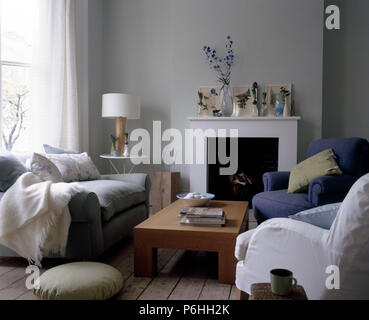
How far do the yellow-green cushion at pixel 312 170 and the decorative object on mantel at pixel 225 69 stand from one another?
164 centimetres

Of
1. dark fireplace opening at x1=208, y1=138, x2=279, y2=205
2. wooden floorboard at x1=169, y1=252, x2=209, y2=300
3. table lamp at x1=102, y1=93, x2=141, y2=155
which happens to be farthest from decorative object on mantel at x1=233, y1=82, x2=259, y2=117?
wooden floorboard at x1=169, y1=252, x2=209, y2=300

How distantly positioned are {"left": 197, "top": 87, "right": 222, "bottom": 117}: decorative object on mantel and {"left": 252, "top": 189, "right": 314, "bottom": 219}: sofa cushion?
1.82 metres

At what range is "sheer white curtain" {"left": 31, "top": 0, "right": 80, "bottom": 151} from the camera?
164 inches

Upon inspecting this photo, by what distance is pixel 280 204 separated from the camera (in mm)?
3047

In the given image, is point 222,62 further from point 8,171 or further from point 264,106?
point 8,171

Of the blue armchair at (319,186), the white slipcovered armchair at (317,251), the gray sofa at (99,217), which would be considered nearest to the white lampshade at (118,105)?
the gray sofa at (99,217)

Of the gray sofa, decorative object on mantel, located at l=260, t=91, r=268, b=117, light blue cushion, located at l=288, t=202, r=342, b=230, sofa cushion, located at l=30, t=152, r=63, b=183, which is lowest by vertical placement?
the gray sofa

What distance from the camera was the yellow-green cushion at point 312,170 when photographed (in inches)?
125

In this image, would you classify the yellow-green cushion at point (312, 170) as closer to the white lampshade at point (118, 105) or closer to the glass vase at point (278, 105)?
the glass vase at point (278, 105)

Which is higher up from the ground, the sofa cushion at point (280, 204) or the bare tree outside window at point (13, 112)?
the bare tree outside window at point (13, 112)

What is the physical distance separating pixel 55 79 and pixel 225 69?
2.08 meters

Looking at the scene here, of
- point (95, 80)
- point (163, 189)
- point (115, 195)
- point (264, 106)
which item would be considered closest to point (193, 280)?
point (115, 195)

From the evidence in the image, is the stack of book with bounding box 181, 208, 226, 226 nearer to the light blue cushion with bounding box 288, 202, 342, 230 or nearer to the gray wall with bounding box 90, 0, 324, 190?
the light blue cushion with bounding box 288, 202, 342, 230

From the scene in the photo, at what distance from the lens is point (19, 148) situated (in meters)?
4.16
